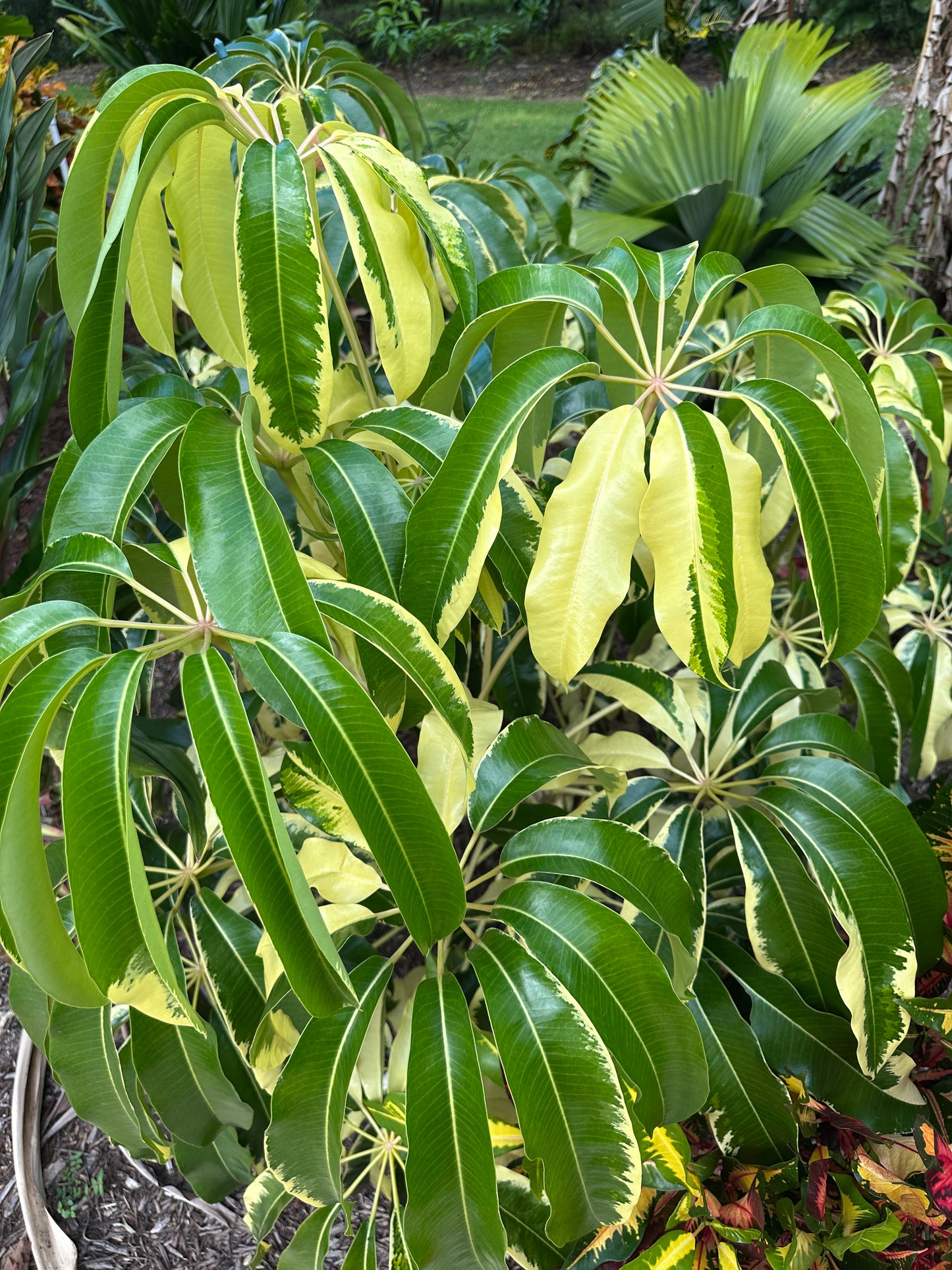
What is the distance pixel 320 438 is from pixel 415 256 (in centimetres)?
20

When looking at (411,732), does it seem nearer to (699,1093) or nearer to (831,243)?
(699,1093)

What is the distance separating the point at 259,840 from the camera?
48 cm

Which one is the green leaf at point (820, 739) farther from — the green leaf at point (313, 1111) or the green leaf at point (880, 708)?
the green leaf at point (313, 1111)

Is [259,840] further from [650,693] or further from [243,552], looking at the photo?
[650,693]

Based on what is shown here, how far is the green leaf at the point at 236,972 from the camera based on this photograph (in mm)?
805

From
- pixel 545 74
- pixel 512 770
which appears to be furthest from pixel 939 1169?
pixel 545 74

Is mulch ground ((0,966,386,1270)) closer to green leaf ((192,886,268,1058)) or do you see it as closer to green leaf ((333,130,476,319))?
green leaf ((192,886,268,1058))

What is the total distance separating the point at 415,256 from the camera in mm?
697

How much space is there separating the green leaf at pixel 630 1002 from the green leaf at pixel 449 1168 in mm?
53

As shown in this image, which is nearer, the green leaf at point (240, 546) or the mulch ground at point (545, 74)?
the green leaf at point (240, 546)

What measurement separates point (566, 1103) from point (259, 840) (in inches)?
12.8

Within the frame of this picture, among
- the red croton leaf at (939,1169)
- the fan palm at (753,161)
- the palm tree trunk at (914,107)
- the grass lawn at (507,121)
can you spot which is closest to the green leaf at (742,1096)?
the red croton leaf at (939,1169)

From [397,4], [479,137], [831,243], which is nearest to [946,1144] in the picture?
[831,243]

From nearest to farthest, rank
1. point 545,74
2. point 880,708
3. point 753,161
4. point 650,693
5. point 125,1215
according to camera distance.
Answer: point 650,693 < point 880,708 < point 125,1215 < point 753,161 < point 545,74
